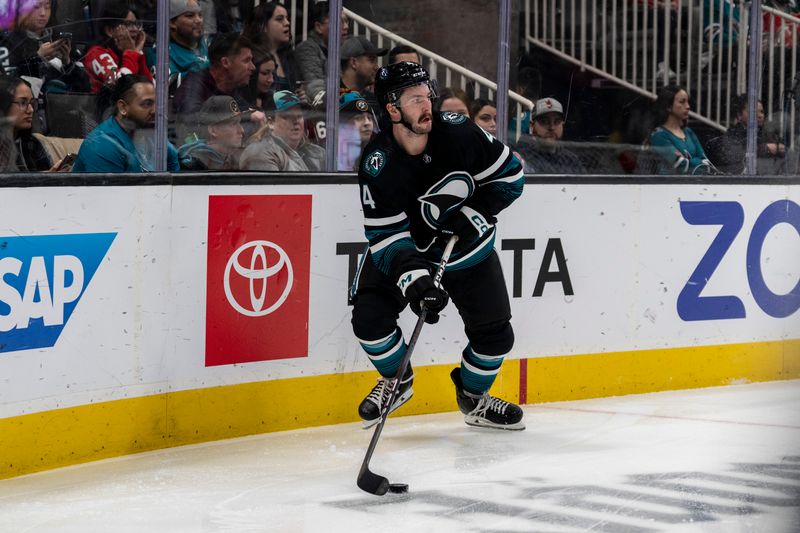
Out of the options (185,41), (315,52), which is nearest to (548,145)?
(315,52)

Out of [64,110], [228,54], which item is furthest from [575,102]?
[64,110]

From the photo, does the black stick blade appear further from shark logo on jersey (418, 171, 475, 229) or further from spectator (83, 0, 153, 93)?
spectator (83, 0, 153, 93)

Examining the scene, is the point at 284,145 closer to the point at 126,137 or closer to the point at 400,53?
the point at 400,53

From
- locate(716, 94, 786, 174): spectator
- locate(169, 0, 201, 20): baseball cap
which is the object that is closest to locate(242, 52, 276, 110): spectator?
locate(169, 0, 201, 20): baseball cap

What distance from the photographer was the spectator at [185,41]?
4.25 m

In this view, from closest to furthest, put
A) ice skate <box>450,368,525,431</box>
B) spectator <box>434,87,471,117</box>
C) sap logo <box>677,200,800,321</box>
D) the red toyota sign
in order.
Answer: the red toyota sign, ice skate <box>450,368,525,431</box>, spectator <box>434,87,471,117</box>, sap logo <box>677,200,800,321</box>

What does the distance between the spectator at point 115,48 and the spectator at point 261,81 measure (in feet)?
1.47

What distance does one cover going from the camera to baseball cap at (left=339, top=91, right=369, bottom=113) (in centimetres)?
479

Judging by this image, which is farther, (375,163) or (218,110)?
(218,110)

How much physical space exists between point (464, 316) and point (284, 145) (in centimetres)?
85

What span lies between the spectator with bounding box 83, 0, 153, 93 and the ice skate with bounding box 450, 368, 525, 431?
1.49m

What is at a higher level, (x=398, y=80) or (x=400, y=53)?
(x=400, y=53)

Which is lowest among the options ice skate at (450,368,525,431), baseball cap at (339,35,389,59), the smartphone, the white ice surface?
the white ice surface

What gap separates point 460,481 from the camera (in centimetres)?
391
